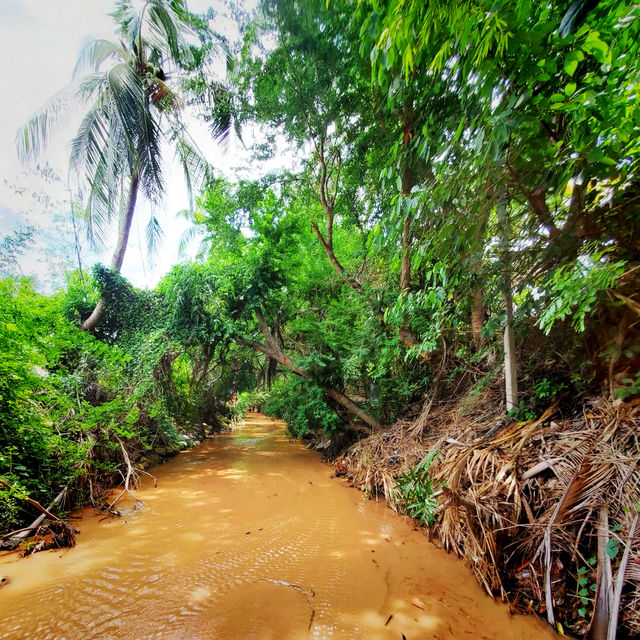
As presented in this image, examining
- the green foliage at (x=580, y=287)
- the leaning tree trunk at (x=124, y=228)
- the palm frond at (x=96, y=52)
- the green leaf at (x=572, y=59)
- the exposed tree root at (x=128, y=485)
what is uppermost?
the palm frond at (x=96, y=52)

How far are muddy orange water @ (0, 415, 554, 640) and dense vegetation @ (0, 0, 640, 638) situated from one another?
39cm

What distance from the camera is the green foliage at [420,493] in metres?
3.14

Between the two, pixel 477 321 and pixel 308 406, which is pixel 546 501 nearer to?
pixel 477 321

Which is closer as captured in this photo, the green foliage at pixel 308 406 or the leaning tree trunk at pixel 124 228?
the green foliage at pixel 308 406

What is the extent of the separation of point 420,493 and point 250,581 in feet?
6.90

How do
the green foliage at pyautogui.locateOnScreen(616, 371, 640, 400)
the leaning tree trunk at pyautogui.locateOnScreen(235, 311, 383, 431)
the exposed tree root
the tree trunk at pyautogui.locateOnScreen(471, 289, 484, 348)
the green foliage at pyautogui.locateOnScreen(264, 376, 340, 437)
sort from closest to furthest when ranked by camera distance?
the green foliage at pyautogui.locateOnScreen(616, 371, 640, 400) → the exposed tree root → the tree trunk at pyautogui.locateOnScreen(471, 289, 484, 348) → the leaning tree trunk at pyautogui.locateOnScreen(235, 311, 383, 431) → the green foliage at pyautogui.locateOnScreen(264, 376, 340, 437)

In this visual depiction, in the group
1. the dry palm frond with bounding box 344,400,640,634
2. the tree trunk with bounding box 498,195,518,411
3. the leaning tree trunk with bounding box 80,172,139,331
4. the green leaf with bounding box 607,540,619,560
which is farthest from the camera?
the leaning tree trunk with bounding box 80,172,139,331

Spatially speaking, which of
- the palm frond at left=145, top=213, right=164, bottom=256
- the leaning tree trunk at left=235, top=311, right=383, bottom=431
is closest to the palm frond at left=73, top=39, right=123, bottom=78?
the palm frond at left=145, top=213, right=164, bottom=256

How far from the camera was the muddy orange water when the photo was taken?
185cm

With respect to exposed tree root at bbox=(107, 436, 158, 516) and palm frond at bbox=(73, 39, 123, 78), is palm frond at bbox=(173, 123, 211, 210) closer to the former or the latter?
palm frond at bbox=(73, 39, 123, 78)

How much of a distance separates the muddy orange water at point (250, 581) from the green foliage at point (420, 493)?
0.70 feet

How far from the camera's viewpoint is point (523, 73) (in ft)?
5.07

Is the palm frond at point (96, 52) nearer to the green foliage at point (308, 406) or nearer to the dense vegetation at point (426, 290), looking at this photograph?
the dense vegetation at point (426, 290)

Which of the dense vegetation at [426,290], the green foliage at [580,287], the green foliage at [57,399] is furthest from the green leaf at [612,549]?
the green foliage at [57,399]
